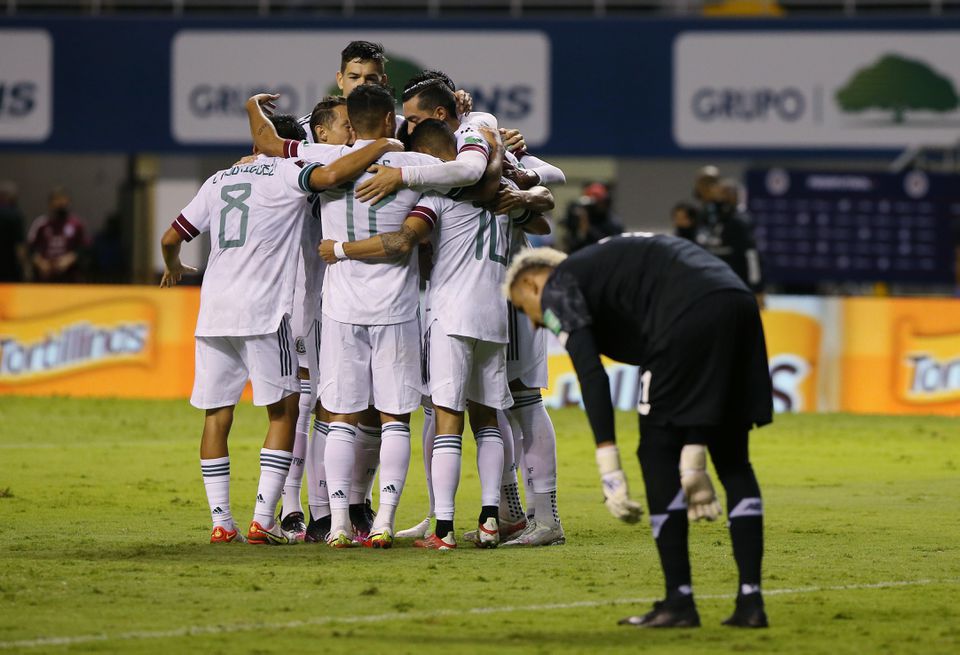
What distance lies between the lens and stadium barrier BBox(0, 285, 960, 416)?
16891mm

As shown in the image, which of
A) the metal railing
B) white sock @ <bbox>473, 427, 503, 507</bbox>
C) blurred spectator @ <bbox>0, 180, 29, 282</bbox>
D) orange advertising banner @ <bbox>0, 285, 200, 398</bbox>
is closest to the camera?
white sock @ <bbox>473, 427, 503, 507</bbox>

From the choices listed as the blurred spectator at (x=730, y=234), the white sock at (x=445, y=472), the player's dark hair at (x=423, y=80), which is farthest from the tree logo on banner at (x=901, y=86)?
the white sock at (x=445, y=472)

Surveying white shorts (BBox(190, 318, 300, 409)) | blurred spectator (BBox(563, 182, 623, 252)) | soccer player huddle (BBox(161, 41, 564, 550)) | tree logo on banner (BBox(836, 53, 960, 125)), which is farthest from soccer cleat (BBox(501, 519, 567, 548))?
tree logo on banner (BBox(836, 53, 960, 125))

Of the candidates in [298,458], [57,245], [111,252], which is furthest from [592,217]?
[298,458]

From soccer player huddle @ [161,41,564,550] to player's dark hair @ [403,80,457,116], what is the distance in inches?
0.4

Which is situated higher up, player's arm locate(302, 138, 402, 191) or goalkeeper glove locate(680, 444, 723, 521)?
player's arm locate(302, 138, 402, 191)

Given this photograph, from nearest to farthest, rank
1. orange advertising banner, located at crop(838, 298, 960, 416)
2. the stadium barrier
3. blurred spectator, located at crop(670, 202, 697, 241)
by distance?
orange advertising banner, located at crop(838, 298, 960, 416) → the stadium barrier → blurred spectator, located at crop(670, 202, 697, 241)

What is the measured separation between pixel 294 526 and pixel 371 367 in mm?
1099

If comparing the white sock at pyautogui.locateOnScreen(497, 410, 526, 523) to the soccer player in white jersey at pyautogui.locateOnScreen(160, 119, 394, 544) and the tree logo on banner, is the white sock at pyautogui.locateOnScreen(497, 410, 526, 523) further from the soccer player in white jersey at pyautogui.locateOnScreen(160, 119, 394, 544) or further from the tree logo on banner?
the tree logo on banner

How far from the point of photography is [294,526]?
8.85 metres

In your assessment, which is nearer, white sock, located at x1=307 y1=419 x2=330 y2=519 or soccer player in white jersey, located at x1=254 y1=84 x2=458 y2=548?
soccer player in white jersey, located at x1=254 y1=84 x2=458 y2=548

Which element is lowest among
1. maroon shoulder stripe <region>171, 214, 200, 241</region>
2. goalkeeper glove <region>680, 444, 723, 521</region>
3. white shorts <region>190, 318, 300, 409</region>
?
goalkeeper glove <region>680, 444, 723, 521</region>

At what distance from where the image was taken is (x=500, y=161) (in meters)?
8.49

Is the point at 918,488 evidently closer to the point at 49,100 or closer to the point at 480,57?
the point at 480,57
